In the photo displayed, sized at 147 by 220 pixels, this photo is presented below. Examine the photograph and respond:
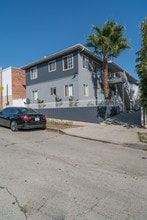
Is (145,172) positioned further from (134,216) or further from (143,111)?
(143,111)

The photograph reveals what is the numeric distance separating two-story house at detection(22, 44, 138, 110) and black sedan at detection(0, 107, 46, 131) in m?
6.01

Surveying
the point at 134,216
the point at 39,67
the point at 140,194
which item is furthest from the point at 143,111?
the point at 39,67

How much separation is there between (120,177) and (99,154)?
6.72 feet

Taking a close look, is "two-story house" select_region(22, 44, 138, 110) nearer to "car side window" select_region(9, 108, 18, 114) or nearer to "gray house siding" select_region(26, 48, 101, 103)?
"gray house siding" select_region(26, 48, 101, 103)

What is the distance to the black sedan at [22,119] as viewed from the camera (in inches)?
421

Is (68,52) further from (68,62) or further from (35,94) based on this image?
(35,94)

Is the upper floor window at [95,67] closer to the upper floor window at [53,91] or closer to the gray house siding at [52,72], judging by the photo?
the gray house siding at [52,72]

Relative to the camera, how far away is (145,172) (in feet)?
15.6

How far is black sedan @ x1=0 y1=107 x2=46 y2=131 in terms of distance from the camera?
1069 centimetres

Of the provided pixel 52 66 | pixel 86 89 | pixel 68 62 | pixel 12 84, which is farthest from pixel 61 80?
pixel 12 84

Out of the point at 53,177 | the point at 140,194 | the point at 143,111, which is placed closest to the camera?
the point at 140,194

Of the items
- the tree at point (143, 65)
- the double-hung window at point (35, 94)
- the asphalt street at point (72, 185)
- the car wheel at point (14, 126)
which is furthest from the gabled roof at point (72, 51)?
the asphalt street at point (72, 185)

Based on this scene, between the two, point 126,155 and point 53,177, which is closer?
point 53,177

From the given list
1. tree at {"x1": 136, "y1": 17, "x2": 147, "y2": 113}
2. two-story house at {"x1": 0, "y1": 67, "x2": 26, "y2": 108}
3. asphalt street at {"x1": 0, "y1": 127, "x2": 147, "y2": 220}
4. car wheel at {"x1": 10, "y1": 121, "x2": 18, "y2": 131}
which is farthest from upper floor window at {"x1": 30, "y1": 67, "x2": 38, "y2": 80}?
asphalt street at {"x1": 0, "y1": 127, "x2": 147, "y2": 220}
